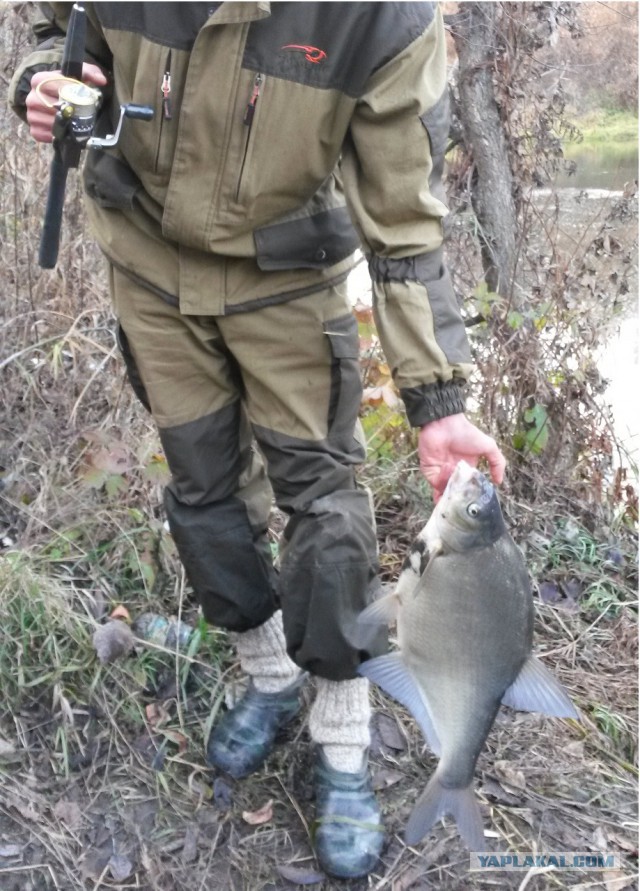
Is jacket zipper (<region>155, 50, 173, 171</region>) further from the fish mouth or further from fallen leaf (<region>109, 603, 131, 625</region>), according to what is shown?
fallen leaf (<region>109, 603, 131, 625</region>)

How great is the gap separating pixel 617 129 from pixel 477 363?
131 inches

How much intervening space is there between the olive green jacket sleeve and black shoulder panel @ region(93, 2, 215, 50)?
367mm

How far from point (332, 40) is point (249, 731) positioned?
1.72 metres

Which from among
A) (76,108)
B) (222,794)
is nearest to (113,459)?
(222,794)

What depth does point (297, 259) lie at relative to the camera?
2236 mm

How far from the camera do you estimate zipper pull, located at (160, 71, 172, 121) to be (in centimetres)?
206

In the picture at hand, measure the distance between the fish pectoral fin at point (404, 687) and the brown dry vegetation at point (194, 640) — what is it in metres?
0.52

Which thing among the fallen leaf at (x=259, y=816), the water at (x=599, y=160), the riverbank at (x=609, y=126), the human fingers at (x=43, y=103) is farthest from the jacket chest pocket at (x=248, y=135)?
the water at (x=599, y=160)

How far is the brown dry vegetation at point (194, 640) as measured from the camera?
8.15ft

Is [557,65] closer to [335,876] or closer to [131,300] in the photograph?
[131,300]

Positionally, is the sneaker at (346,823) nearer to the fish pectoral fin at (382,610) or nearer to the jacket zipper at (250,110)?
the fish pectoral fin at (382,610)

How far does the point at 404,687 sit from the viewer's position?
215 centimetres

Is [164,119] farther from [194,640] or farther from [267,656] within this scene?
[194,640]

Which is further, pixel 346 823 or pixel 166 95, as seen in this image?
pixel 346 823
